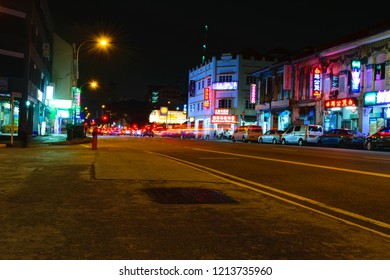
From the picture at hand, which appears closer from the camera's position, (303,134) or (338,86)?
(303,134)

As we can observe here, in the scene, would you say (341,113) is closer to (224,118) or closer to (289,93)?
(289,93)

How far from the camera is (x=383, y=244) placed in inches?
216

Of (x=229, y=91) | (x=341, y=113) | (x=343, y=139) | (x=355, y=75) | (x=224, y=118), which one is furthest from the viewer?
(x=229, y=91)

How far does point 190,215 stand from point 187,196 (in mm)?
1769

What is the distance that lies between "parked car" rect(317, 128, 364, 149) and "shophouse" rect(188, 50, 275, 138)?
29538 mm

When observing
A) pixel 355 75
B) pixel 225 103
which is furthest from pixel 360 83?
pixel 225 103

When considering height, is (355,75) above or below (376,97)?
above

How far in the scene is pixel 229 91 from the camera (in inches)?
2677

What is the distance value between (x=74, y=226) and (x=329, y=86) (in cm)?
3950

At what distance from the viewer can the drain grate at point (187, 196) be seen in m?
8.26

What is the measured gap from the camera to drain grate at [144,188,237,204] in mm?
8258

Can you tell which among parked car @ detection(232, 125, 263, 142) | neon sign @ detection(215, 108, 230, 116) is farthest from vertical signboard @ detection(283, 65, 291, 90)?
neon sign @ detection(215, 108, 230, 116)

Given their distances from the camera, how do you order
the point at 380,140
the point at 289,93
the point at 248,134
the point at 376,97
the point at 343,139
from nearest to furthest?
the point at 380,140 → the point at 343,139 → the point at 376,97 → the point at 248,134 → the point at 289,93

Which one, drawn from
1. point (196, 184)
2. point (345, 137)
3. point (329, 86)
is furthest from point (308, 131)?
point (196, 184)
